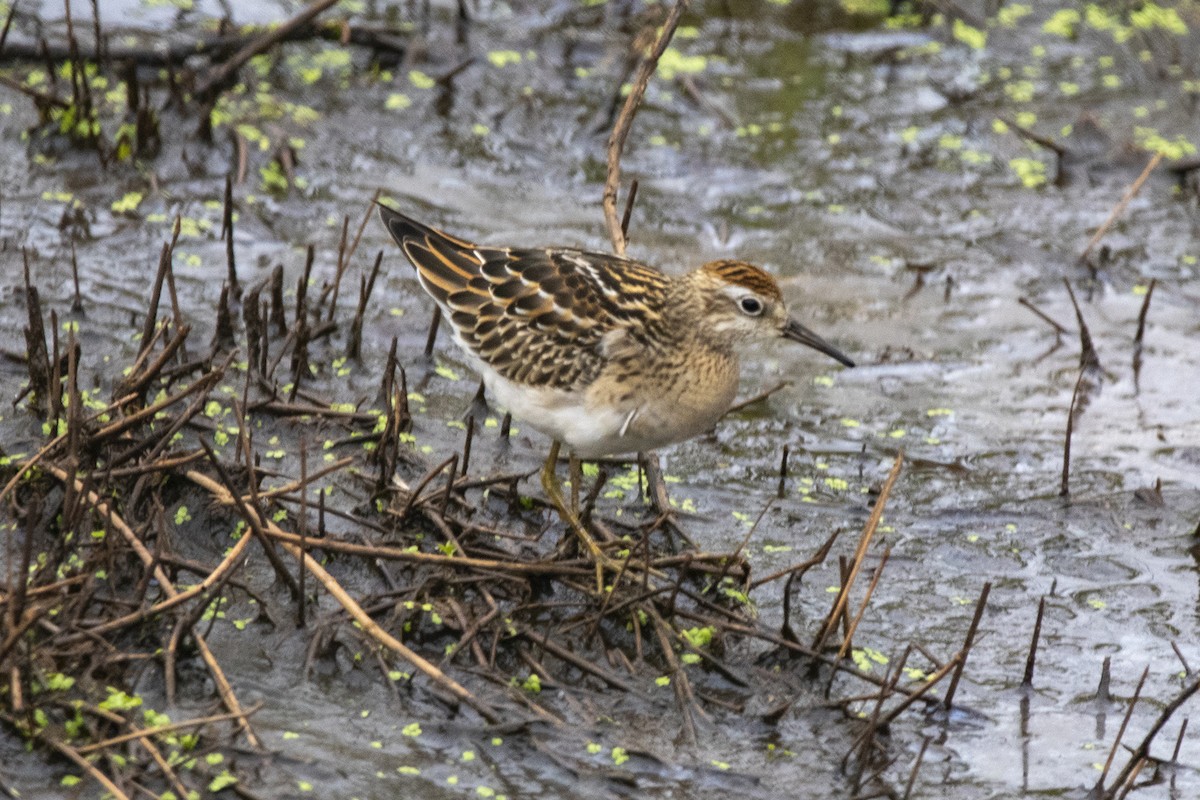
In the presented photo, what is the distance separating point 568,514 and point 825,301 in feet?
11.5

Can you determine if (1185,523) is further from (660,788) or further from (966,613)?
(660,788)

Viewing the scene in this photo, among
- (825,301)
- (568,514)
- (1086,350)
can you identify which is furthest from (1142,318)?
(568,514)

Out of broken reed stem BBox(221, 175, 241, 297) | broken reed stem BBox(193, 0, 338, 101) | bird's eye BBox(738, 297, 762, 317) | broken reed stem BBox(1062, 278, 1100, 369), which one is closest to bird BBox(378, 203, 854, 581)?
bird's eye BBox(738, 297, 762, 317)

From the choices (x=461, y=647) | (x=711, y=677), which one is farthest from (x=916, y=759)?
(x=461, y=647)

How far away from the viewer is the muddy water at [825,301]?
5.75 m

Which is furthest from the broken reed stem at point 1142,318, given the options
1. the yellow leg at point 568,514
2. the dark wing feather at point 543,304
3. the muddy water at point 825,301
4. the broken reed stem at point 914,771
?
the broken reed stem at point 914,771

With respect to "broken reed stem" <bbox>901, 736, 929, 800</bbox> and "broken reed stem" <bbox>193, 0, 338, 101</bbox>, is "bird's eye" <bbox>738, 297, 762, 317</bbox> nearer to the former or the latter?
"broken reed stem" <bbox>901, 736, 929, 800</bbox>

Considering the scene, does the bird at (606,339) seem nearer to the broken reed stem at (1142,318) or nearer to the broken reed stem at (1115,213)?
the broken reed stem at (1142,318)

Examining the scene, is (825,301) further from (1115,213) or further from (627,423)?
(627,423)

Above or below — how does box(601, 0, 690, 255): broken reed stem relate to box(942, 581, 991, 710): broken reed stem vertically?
above

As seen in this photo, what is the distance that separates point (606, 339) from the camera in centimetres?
642

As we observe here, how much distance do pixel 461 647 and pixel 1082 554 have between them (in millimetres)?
3103

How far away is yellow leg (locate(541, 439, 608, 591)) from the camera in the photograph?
618 cm

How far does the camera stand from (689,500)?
7418mm
